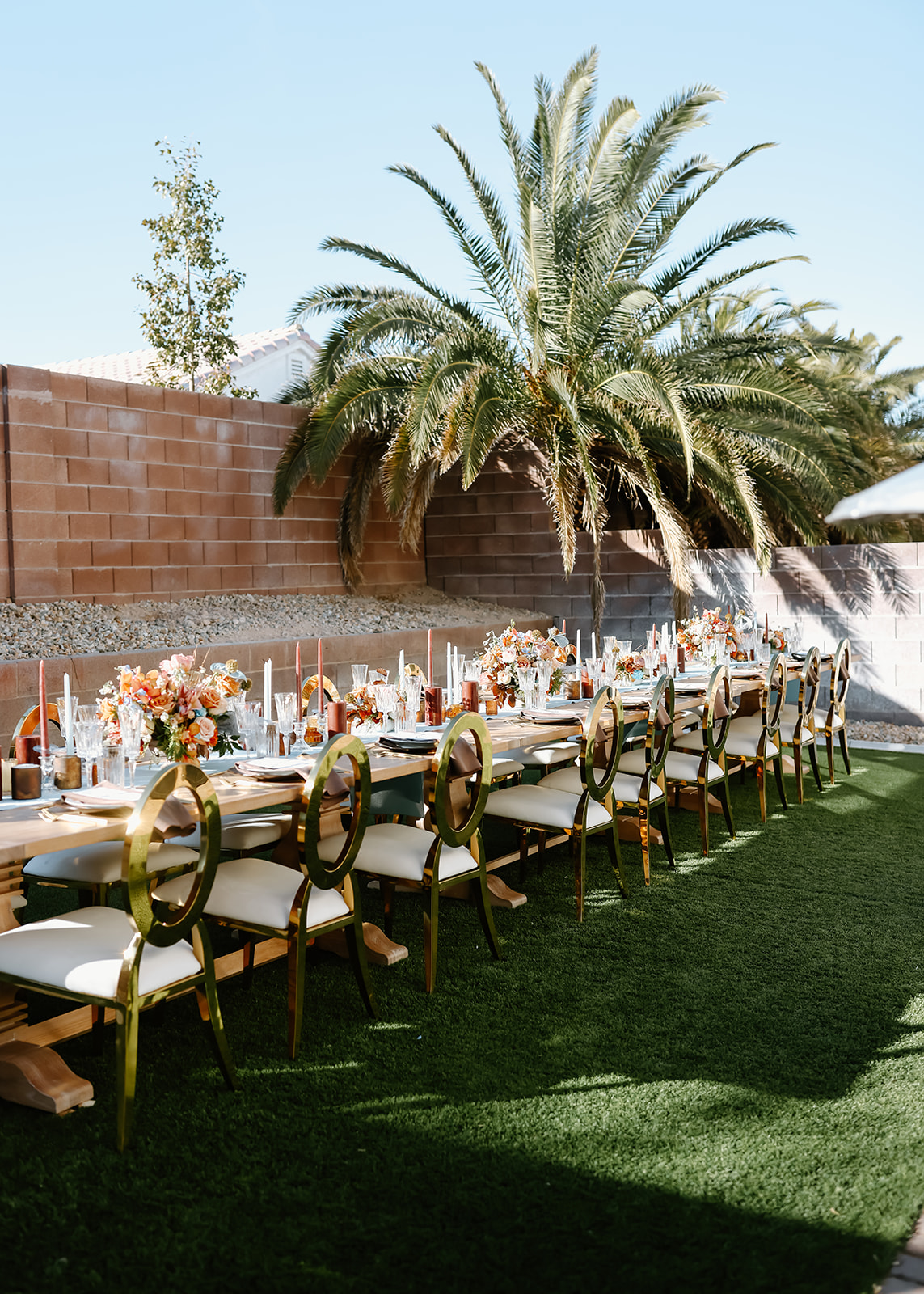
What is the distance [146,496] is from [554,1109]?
772 centimetres

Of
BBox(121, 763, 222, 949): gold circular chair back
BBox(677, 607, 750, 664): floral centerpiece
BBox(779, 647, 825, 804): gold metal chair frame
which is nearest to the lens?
BBox(121, 763, 222, 949): gold circular chair back

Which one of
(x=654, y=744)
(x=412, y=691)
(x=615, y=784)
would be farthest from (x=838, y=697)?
(x=412, y=691)

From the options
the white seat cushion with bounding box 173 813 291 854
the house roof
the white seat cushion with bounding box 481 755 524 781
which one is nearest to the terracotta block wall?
the white seat cushion with bounding box 481 755 524 781

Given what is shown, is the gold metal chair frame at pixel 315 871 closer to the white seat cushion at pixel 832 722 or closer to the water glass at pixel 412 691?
the water glass at pixel 412 691

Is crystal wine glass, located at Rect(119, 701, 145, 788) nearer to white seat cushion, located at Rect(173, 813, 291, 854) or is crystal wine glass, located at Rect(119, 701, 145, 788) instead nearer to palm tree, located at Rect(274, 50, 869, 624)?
white seat cushion, located at Rect(173, 813, 291, 854)

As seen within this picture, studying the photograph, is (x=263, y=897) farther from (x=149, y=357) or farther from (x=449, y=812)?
(x=149, y=357)

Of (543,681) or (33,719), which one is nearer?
(33,719)

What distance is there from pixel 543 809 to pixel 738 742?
7.50 ft

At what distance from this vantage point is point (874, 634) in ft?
34.7

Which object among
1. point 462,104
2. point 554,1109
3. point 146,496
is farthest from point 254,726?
point 462,104

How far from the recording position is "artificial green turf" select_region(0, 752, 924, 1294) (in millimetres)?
2404

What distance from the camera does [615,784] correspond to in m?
5.37

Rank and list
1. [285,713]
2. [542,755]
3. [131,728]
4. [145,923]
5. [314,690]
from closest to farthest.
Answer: [145,923], [131,728], [285,713], [314,690], [542,755]

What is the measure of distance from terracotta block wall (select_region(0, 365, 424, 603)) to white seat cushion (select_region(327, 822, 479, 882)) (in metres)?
5.58
